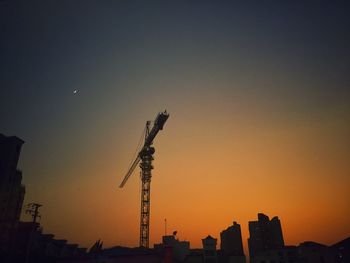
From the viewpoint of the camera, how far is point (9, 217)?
54500 millimetres

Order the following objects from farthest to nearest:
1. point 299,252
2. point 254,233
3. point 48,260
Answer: point 254,233
point 299,252
point 48,260

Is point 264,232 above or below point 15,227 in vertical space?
above

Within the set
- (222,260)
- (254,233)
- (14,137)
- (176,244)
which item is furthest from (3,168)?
(254,233)

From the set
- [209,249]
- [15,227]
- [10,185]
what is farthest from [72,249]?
[209,249]

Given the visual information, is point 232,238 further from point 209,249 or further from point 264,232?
point 209,249

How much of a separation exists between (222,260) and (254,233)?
2865cm

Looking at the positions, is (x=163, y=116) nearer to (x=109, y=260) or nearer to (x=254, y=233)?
(x=109, y=260)

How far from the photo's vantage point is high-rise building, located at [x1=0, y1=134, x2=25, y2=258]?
52900 mm

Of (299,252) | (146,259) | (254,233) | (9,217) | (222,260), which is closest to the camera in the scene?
(146,259)

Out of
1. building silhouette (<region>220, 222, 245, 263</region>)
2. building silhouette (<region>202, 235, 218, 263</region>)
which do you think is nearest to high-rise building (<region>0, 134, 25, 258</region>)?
building silhouette (<region>202, 235, 218, 263</region>)

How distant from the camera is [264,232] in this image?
9125 cm

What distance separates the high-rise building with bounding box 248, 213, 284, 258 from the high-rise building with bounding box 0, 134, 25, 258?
7180cm

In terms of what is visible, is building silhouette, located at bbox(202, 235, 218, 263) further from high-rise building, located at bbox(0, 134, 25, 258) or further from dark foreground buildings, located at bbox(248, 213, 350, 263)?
high-rise building, located at bbox(0, 134, 25, 258)

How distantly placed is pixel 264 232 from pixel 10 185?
254ft
